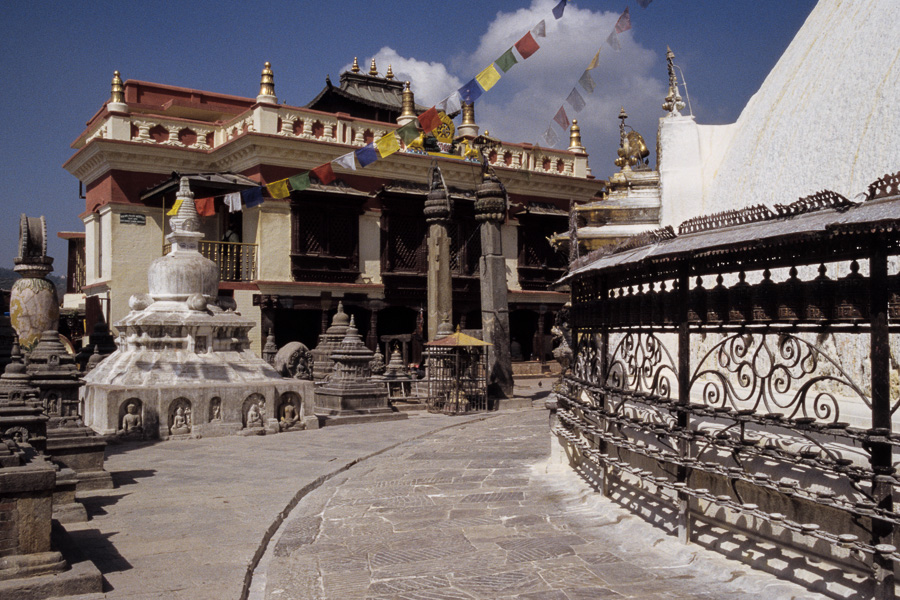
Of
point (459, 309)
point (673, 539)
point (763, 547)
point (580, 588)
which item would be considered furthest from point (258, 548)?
point (459, 309)

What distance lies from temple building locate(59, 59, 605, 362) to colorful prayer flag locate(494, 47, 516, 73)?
545 cm

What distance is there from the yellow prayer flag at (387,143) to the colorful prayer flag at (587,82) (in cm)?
346

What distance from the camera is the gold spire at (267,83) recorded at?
71.5 feet

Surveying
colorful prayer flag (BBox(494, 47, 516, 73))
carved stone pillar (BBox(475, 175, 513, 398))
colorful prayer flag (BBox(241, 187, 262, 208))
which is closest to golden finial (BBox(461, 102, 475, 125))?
carved stone pillar (BBox(475, 175, 513, 398))

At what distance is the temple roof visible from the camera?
→ 92.1 ft

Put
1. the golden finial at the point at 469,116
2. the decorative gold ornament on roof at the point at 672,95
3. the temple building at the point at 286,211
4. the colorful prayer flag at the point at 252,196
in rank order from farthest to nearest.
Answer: the golden finial at the point at 469,116 → the temple building at the point at 286,211 → the colorful prayer flag at the point at 252,196 → the decorative gold ornament on roof at the point at 672,95

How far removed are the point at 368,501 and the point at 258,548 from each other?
1649 mm

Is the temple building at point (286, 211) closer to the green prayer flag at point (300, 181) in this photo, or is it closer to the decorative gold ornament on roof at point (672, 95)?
the green prayer flag at point (300, 181)

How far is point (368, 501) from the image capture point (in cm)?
727

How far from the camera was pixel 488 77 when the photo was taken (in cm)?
1327

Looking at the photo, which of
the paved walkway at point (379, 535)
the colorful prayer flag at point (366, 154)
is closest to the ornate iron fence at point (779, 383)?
the paved walkway at point (379, 535)

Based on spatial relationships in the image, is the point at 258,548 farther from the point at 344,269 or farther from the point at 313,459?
the point at 344,269

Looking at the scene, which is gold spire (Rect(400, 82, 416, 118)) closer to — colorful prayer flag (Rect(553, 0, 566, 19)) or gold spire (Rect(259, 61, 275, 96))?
gold spire (Rect(259, 61, 275, 96))

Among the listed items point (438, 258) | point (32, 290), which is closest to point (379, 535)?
point (438, 258)
